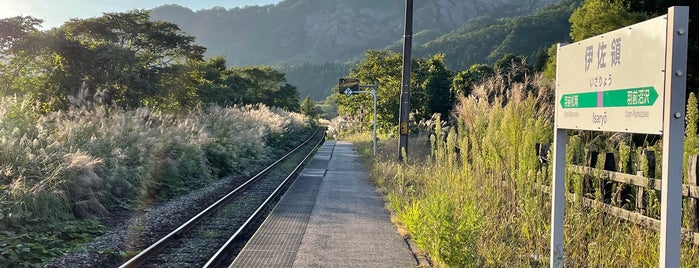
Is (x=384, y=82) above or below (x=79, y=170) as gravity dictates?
above

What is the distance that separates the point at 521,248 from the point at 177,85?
21.3 meters

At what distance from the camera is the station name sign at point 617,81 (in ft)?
8.66

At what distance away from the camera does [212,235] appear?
7691 millimetres

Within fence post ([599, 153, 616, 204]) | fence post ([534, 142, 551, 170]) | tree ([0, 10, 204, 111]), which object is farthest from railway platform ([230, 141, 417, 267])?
tree ([0, 10, 204, 111])

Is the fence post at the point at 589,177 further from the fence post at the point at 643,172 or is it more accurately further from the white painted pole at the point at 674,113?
the white painted pole at the point at 674,113

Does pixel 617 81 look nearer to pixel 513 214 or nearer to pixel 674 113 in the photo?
pixel 674 113

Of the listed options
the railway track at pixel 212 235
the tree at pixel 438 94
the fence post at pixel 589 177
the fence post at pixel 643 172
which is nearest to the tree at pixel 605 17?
the tree at pixel 438 94

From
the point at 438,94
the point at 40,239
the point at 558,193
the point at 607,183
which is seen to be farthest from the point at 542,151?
the point at 438,94

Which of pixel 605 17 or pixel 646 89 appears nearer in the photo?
pixel 646 89

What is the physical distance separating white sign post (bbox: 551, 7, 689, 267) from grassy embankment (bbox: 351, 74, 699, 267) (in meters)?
1.41

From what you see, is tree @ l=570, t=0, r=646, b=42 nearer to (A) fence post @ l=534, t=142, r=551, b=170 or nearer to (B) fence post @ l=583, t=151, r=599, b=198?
A: (A) fence post @ l=534, t=142, r=551, b=170

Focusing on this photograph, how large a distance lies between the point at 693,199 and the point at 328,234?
4668 millimetres

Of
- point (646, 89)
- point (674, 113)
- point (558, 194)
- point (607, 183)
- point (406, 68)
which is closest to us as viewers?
point (674, 113)

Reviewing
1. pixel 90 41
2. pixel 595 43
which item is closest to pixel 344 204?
pixel 595 43
